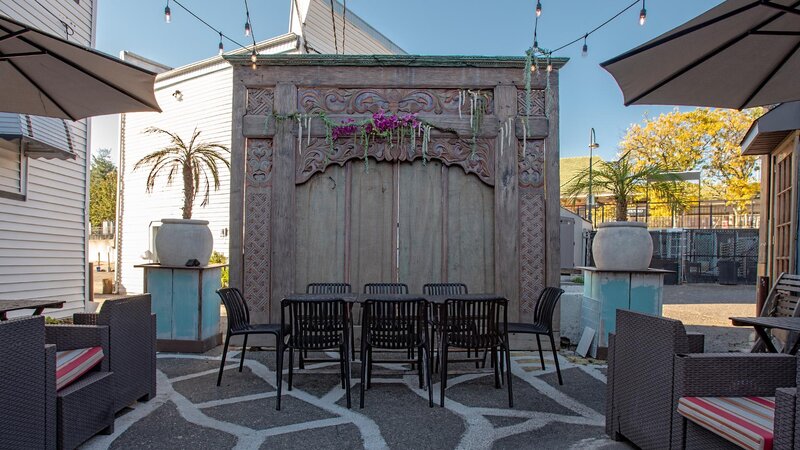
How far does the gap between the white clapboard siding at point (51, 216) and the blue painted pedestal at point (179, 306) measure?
2.76 metres

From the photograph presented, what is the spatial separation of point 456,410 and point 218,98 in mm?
10213

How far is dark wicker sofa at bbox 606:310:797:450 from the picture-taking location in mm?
2326

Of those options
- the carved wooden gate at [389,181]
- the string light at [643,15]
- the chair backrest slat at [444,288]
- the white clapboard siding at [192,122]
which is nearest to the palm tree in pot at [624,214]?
the carved wooden gate at [389,181]

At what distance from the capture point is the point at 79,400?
2.79 meters

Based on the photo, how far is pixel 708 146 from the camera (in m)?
20.3

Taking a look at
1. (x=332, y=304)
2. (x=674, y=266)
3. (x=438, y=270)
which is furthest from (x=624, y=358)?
(x=674, y=266)

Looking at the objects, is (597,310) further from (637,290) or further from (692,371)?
(692,371)

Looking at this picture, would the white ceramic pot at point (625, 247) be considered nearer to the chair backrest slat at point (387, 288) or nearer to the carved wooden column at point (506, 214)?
the carved wooden column at point (506, 214)

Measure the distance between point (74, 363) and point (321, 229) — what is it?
330cm

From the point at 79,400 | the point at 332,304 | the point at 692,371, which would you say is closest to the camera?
the point at 692,371

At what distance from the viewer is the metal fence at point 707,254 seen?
15.8m

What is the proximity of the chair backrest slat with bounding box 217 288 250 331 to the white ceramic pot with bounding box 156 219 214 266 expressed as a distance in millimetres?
1666

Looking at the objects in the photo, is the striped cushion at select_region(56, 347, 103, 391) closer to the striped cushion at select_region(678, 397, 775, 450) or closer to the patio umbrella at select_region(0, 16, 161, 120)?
the patio umbrella at select_region(0, 16, 161, 120)

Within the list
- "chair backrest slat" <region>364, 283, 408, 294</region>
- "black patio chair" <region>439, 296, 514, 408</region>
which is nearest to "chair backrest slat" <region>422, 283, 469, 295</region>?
"chair backrest slat" <region>364, 283, 408, 294</region>
